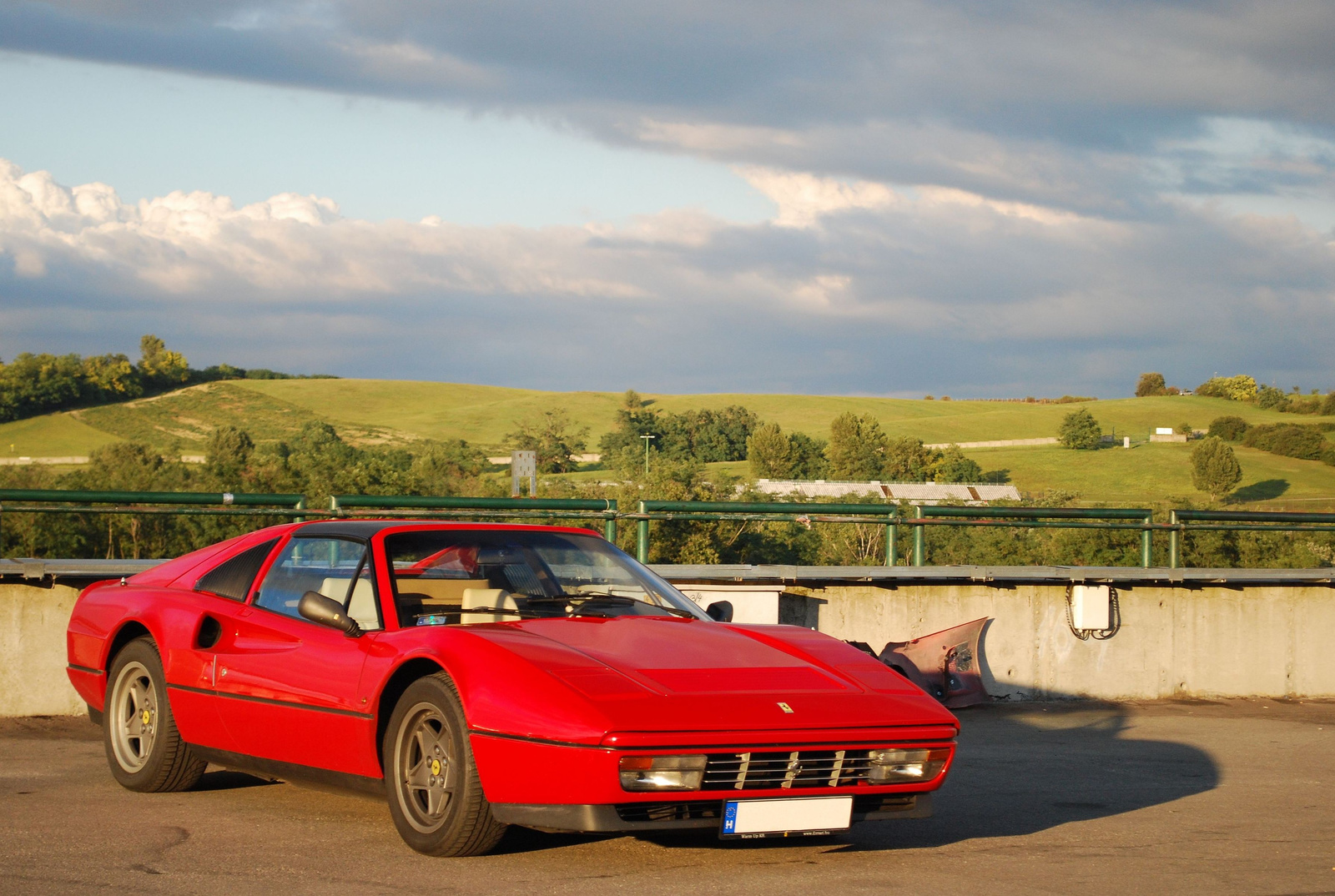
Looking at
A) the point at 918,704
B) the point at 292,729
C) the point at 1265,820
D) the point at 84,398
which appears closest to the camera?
the point at 918,704

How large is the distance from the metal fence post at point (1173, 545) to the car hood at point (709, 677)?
8.07 m

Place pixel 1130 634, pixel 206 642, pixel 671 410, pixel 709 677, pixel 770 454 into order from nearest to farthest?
pixel 709 677 < pixel 206 642 < pixel 1130 634 < pixel 770 454 < pixel 671 410

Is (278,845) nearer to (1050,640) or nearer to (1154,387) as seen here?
(1050,640)

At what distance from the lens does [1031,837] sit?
224 inches

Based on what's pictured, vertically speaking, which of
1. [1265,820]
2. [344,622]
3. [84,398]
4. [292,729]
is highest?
[84,398]

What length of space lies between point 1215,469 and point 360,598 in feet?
379

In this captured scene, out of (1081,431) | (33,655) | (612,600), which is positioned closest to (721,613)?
(612,600)

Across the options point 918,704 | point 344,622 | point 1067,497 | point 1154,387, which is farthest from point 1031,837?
point 1154,387

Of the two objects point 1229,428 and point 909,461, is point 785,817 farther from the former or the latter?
point 1229,428

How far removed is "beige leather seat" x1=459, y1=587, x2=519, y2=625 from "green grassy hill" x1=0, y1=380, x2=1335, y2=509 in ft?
336

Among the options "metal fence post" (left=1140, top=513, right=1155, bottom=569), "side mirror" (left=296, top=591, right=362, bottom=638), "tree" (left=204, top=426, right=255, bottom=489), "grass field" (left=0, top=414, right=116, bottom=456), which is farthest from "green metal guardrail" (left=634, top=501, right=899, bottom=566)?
Answer: "grass field" (left=0, top=414, right=116, bottom=456)

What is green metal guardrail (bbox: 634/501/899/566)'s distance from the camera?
10992 millimetres

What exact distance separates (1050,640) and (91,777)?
808 centimetres

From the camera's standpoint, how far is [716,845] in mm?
5215
